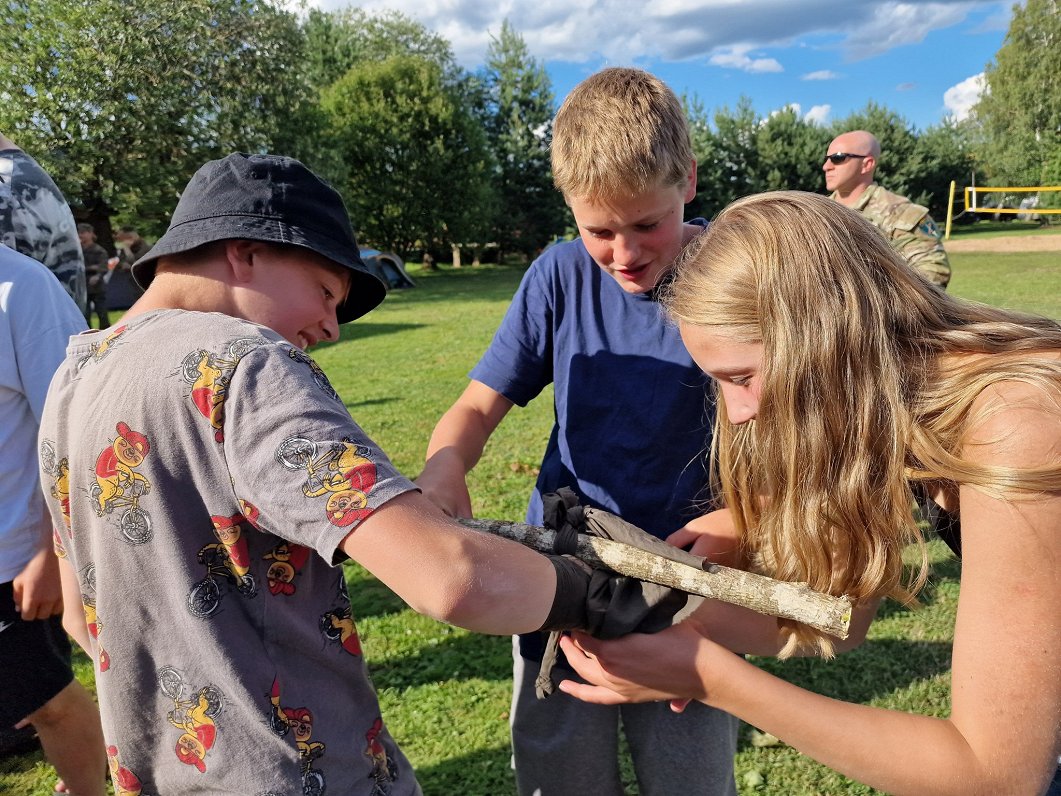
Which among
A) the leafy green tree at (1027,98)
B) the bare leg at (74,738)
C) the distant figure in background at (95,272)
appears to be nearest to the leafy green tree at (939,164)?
the leafy green tree at (1027,98)

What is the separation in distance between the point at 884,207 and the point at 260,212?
7.21m

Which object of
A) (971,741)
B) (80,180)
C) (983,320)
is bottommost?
(971,741)

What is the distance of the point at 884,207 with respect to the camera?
24.2ft

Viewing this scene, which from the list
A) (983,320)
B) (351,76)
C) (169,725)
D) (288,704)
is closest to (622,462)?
(983,320)

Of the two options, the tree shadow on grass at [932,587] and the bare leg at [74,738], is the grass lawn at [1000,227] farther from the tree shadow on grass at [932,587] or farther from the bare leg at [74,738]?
the bare leg at [74,738]

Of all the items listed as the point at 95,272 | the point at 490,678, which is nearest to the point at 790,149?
the point at 95,272

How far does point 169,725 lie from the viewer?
1480mm

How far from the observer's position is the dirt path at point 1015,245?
31344 millimetres

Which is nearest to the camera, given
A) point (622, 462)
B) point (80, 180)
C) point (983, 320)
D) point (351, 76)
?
point (983, 320)

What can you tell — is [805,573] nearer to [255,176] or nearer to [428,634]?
[255,176]

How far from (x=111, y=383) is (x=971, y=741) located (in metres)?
1.69

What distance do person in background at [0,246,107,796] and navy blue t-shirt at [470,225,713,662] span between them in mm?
1553

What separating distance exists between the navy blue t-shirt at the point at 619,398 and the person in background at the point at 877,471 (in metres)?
0.29

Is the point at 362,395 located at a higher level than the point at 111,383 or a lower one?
lower
